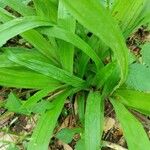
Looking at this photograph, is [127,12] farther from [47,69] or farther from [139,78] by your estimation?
[47,69]

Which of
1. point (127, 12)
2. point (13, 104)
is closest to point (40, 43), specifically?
point (13, 104)

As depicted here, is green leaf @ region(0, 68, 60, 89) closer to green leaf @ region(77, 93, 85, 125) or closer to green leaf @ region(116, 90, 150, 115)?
green leaf @ region(77, 93, 85, 125)

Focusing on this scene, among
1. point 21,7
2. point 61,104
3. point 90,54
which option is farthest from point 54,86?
point 21,7

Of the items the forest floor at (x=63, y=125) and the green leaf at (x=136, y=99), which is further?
the forest floor at (x=63, y=125)

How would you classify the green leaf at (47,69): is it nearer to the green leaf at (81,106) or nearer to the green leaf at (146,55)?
the green leaf at (81,106)

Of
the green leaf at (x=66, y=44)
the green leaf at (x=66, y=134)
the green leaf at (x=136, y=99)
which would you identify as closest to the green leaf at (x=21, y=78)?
the green leaf at (x=66, y=44)
